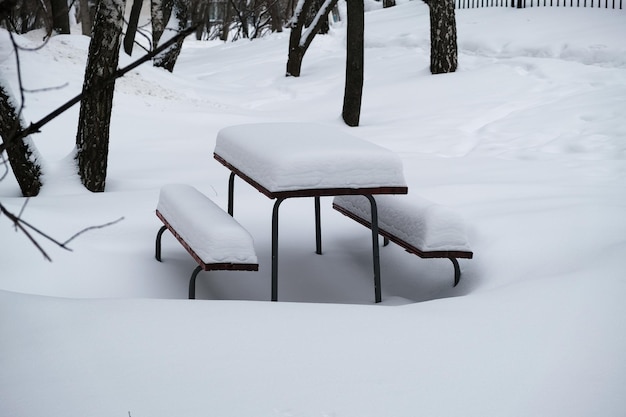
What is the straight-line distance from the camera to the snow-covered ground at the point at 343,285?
244 cm

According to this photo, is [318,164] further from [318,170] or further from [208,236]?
[208,236]

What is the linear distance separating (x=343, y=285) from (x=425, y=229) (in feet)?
2.80

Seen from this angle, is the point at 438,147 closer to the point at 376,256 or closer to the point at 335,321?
the point at 376,256

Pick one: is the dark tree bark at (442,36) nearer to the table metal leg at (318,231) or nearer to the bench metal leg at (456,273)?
the table metal leg at (318,231)

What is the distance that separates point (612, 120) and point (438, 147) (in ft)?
5.97

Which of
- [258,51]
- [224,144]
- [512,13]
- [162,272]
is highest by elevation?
[224,144]

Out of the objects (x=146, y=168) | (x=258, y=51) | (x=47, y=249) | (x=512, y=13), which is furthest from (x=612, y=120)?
(x=258, y=51)

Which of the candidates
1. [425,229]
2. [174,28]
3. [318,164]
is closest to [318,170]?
[318,164]

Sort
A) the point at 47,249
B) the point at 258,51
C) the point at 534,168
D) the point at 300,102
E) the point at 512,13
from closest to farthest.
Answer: the point at 47,249
the point at 534,168
the point at 300,102
the point at 512,13
the point at 258,51

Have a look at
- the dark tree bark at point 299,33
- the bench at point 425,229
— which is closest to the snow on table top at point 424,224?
the bench at point 425,229

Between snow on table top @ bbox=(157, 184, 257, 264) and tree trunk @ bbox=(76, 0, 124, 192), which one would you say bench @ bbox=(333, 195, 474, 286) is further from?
tree trunk @ bbox=(76, 0, 124, 192)

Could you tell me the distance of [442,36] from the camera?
1170 centimetres

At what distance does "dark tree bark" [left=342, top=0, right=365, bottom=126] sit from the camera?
9375 mm

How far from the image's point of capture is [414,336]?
2809 millimetres
